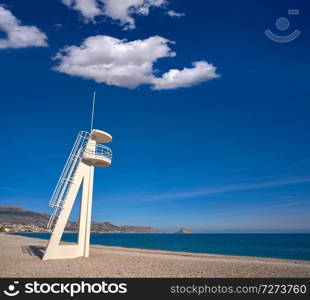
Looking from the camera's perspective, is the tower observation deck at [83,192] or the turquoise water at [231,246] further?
the turquoise water at [231,246]

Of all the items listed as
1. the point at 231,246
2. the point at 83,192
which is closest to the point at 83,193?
the point at 83,192

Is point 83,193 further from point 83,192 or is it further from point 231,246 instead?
point 231,246

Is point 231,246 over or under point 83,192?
under

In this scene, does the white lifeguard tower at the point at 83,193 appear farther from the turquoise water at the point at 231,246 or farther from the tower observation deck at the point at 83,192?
the turquoise water at the point at 231,246

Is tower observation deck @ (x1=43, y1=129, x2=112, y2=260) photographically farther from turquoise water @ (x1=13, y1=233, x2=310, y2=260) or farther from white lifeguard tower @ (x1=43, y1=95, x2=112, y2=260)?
turquoise water @ (x1=13, y1=233, x2=310, y2=260)

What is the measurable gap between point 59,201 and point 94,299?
28.2 ft

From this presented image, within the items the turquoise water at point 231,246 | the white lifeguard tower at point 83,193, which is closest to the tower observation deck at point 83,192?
the white lifeguard tower at point 83,193

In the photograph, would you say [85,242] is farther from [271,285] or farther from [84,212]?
[271,285]

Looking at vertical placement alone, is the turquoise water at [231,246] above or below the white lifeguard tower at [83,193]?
below

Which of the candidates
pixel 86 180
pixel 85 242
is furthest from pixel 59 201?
pixel 85 242

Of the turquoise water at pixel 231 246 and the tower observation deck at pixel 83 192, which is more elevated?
the tower observation deck at pixel 83 192

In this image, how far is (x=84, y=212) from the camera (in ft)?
60.7

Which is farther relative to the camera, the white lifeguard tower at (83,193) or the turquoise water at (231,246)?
the turquoise water at (231,246)

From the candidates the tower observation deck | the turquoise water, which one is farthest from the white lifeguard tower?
the turquoise water
